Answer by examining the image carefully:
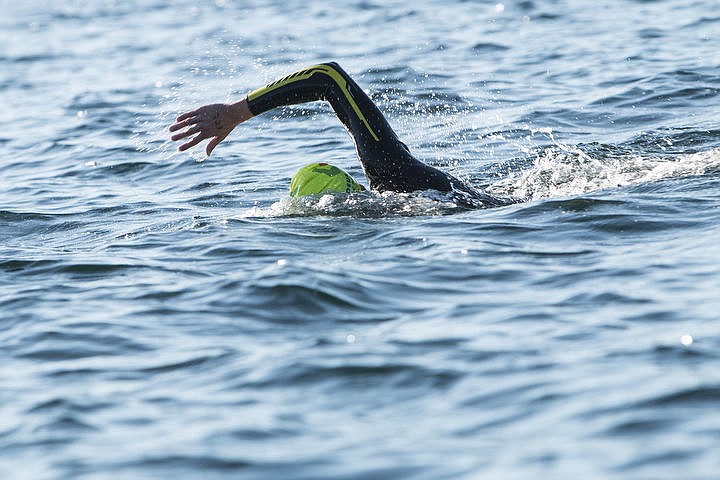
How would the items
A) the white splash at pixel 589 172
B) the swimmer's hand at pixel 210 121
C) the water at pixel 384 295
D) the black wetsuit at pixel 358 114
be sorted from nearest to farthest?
the water at pixel 384 295
the swimmer's hand at pixel 210 121
the black wetsuit at pixel 358 114
the white splash at pixel 589 172

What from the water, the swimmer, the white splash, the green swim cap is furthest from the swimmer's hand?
the white splash

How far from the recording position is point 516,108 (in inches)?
559

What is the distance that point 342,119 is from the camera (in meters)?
8.92

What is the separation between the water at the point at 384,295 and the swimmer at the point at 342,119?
19cm

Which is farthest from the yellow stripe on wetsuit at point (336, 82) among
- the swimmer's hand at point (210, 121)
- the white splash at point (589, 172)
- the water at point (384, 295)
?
the white splash at point (589, 172)

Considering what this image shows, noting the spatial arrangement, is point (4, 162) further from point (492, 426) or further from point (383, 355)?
point (492, 426)

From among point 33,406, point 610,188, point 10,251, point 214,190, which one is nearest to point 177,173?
point 214,190

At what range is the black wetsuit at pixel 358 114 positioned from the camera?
8703 mm

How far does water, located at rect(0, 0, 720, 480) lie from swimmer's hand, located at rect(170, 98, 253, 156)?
0.82m

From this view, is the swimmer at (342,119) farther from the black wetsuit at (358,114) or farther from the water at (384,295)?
the water at (384,295)

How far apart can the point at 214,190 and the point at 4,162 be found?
407 centimetres

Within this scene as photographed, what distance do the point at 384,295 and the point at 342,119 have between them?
2519mm

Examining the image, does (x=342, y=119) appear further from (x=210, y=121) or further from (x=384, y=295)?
(x=384, y=295)

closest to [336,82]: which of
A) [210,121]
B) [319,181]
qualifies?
[319,181]
